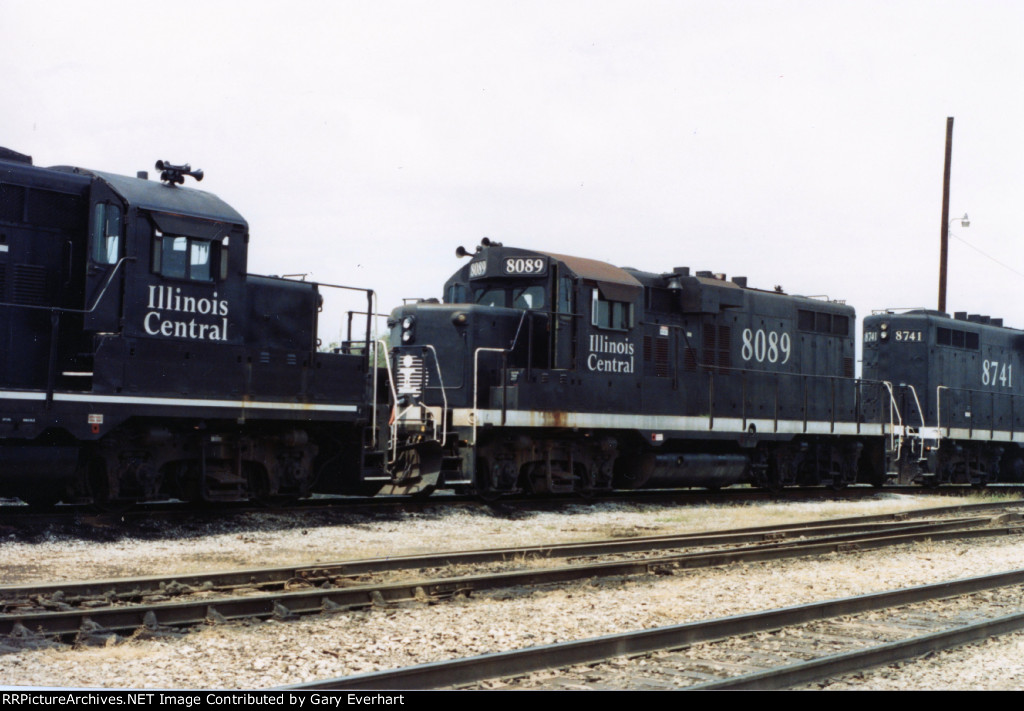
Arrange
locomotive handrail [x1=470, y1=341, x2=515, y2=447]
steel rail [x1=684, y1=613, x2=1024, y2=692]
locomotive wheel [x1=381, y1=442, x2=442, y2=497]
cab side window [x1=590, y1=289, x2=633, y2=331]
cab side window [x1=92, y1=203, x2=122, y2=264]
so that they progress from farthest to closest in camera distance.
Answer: cab side window [x1=590, y1=289, x2=633, y2=331], locomotive handrail [x1=470, y1=341, x2=515, y2=447], locomotive wheel [x1=381, y1=442, x2=442, y2=497], cab side window [x1=92, y1=203, x2=122, y2=264], steel rail [x1=684, y1=613, x2=1024, y2=692]

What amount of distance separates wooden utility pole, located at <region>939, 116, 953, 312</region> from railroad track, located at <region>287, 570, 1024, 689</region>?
22.8 m

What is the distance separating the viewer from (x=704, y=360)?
1753 centimetres

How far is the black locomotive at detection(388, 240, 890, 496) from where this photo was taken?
14.6m

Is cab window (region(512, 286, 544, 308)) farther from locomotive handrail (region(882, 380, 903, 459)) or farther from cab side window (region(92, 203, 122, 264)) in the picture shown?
locomotive handrail (region(882, 380, 903, 459))

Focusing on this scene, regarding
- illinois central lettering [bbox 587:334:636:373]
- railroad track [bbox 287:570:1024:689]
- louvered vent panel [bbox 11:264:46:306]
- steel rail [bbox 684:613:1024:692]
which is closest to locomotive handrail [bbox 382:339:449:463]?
illinois central lettering [bbox 587:334:636:373]

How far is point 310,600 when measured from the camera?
23.8 feet

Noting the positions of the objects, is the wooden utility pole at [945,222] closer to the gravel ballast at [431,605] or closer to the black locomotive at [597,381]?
the black locomotive at [597,381]

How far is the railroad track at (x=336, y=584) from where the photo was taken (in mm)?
6453

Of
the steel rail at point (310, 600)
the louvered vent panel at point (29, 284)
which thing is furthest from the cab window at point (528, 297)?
the louvered vent panel at point (29, 284)

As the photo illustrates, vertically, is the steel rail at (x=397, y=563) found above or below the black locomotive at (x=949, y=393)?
below

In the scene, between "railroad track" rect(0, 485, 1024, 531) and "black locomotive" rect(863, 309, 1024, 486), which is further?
"black locomotive" rect(863, 309, 1024, 486)

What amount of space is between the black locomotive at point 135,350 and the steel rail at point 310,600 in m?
4.00

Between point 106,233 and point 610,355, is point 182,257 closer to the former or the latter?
point 106,233

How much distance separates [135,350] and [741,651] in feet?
24.0
